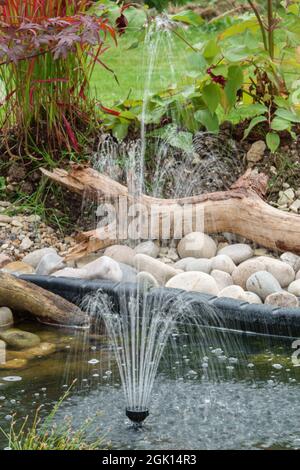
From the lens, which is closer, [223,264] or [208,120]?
[223,264]

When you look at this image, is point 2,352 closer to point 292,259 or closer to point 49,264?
point 49,264

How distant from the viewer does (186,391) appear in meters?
4.10

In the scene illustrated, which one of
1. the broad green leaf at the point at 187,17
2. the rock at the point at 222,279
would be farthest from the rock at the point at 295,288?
the broad green leaf at the point at 187,17

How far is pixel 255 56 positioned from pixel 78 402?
3305 millimetres

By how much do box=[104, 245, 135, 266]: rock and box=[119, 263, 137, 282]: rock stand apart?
150 millimetres

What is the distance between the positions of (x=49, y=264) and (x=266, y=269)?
49.1 inches

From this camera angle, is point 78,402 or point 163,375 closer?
point 78,402

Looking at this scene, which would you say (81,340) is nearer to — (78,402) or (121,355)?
(121,355)

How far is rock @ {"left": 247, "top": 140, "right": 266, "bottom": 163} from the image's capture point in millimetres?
6391

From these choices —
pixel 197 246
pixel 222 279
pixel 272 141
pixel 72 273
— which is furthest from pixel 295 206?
pixel 72 273

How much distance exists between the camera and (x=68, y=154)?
6.39m

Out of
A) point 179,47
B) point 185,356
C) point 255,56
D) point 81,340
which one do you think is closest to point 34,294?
point 81,340

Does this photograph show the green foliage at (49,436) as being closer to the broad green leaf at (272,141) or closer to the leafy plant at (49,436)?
the leafy plant at (49,436)

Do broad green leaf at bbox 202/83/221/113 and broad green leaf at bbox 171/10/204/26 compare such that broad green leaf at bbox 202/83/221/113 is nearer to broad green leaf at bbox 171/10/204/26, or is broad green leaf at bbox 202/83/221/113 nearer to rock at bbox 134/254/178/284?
broad green leaf at bbox 171/10/204/26
